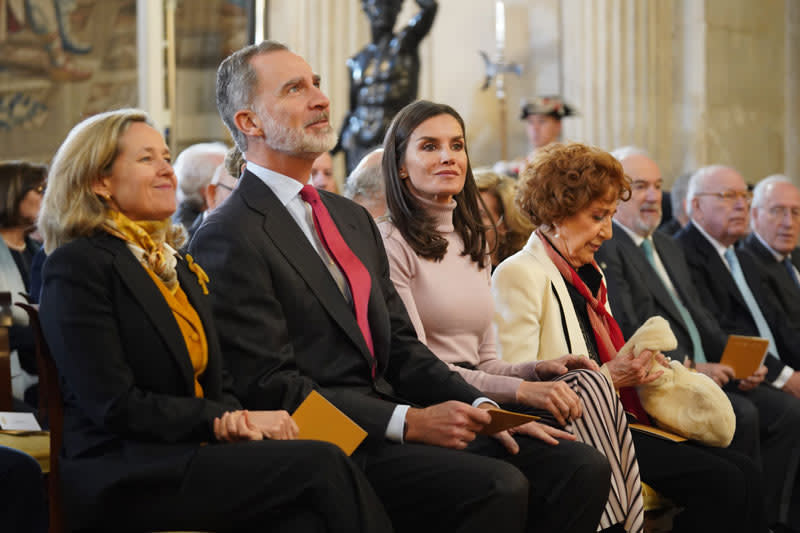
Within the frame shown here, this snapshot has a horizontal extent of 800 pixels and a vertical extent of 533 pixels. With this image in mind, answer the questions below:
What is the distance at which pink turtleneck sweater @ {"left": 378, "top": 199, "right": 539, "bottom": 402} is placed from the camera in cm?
367

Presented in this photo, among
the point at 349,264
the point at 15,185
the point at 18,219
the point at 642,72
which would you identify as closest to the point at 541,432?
the point at 349,264

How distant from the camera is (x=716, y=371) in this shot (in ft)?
16.4

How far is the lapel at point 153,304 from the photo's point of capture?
108 inches

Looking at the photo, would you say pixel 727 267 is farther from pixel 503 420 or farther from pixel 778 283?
pixel 503 420

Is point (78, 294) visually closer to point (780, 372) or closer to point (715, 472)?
point (715, 472)

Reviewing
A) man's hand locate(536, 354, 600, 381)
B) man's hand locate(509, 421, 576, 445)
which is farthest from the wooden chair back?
man's hand locate(536, 354, 600, 381)

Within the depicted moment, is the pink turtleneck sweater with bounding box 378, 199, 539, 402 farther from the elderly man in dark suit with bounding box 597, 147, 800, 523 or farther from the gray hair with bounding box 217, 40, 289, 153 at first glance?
the elderly man in dark suit with bounding box 597, 147, 800, 523

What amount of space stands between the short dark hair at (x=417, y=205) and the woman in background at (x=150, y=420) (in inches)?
42.4

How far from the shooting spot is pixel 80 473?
2666mm

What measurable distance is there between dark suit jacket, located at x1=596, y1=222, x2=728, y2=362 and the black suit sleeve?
278 centimetres

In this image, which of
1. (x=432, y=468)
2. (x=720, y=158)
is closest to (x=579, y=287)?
(x=432, y=468)

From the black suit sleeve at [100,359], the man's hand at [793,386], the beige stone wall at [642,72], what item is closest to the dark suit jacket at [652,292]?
the man's hand at [793,386]

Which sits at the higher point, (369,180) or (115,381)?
(369,180)

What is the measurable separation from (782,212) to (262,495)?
15.8 feet
